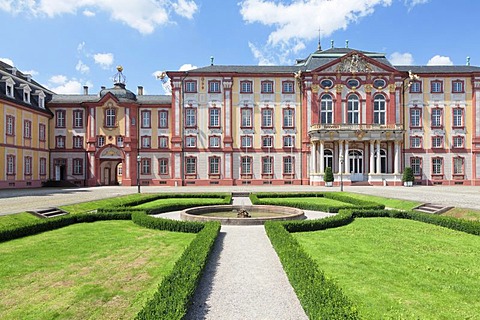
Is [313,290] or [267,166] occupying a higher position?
[267,166]


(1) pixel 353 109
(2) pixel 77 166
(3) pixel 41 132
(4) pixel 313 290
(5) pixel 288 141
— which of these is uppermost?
(1) pixel 353 109

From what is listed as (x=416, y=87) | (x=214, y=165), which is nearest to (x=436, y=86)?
(x=416, y=87)

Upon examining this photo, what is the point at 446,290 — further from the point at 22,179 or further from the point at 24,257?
the point at 22,179

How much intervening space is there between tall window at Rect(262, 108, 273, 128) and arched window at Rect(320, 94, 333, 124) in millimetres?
6789

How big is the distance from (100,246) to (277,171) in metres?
36.4

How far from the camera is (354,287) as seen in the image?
6816 millimetres

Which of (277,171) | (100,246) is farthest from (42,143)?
(100,246)

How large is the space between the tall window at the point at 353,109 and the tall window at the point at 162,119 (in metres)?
24.7

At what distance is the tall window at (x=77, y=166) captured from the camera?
45062 millimetres

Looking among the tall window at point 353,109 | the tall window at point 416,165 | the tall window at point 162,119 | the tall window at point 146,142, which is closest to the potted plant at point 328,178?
the tall window at point 353,109

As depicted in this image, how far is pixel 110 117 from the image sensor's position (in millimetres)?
45000

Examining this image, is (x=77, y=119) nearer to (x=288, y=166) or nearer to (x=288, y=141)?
(x=288, y=141)

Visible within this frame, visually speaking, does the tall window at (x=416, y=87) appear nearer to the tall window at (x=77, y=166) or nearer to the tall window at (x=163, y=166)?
the tall window at (x=163, y=166)

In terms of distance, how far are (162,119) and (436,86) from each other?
37.6 m
